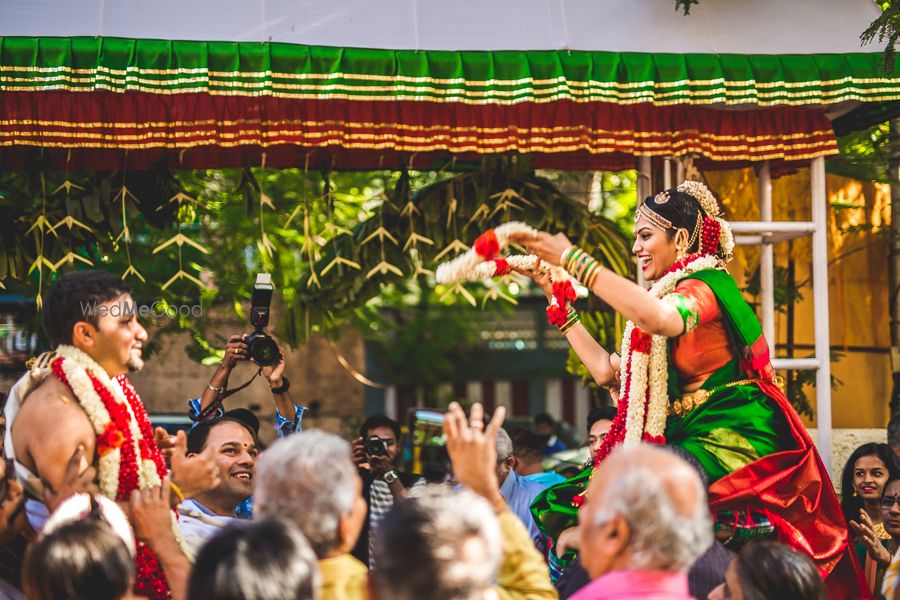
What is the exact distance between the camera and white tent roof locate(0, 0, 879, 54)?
535 centimetres

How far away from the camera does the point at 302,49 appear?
17.5ft

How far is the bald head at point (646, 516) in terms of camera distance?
8.80 ft

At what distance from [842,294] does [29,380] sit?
510 cm

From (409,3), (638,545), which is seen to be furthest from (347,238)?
(638,545)

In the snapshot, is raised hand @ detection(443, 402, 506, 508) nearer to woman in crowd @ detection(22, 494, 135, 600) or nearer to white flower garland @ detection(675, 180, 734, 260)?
woman in crowd @ detection(22, 494, 135, 600)

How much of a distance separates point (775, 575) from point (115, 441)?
211 centimetres

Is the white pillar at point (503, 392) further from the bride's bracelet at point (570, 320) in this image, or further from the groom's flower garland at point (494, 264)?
the groom's flower garland at point (494, 264)

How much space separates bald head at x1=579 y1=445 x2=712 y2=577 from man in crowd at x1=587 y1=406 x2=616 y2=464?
3.09m

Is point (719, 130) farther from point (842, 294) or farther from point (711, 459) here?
point (711, 459)

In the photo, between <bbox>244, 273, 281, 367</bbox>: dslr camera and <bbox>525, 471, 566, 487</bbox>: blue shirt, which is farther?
<bbox>525, 471, 566, 487</bbox>: blue shirt

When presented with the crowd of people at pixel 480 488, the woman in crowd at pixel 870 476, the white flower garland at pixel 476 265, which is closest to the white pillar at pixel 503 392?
the crowd of people at pixel 480 488

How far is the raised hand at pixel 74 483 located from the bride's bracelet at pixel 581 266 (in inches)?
69.7

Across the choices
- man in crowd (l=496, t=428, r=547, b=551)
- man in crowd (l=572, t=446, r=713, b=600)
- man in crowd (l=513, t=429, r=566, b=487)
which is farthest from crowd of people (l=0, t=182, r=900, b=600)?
man in crowd (l=513, t=429, r=566, b=487)

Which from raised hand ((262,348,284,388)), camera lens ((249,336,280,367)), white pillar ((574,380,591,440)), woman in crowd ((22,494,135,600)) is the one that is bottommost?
white pillar ((574,380,591,440))
